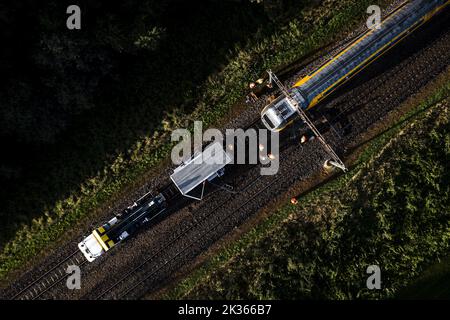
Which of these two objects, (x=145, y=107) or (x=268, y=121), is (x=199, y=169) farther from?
(x=145, y=107)

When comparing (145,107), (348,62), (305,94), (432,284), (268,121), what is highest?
(145,107)

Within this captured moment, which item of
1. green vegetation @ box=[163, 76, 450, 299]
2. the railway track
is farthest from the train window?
green vegetation @ box=[163, 76, 450, 299]

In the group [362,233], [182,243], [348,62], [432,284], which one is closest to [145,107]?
[182,243]

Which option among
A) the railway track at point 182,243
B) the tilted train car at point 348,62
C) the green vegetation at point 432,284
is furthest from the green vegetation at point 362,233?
the tilted train car at point 348,62
